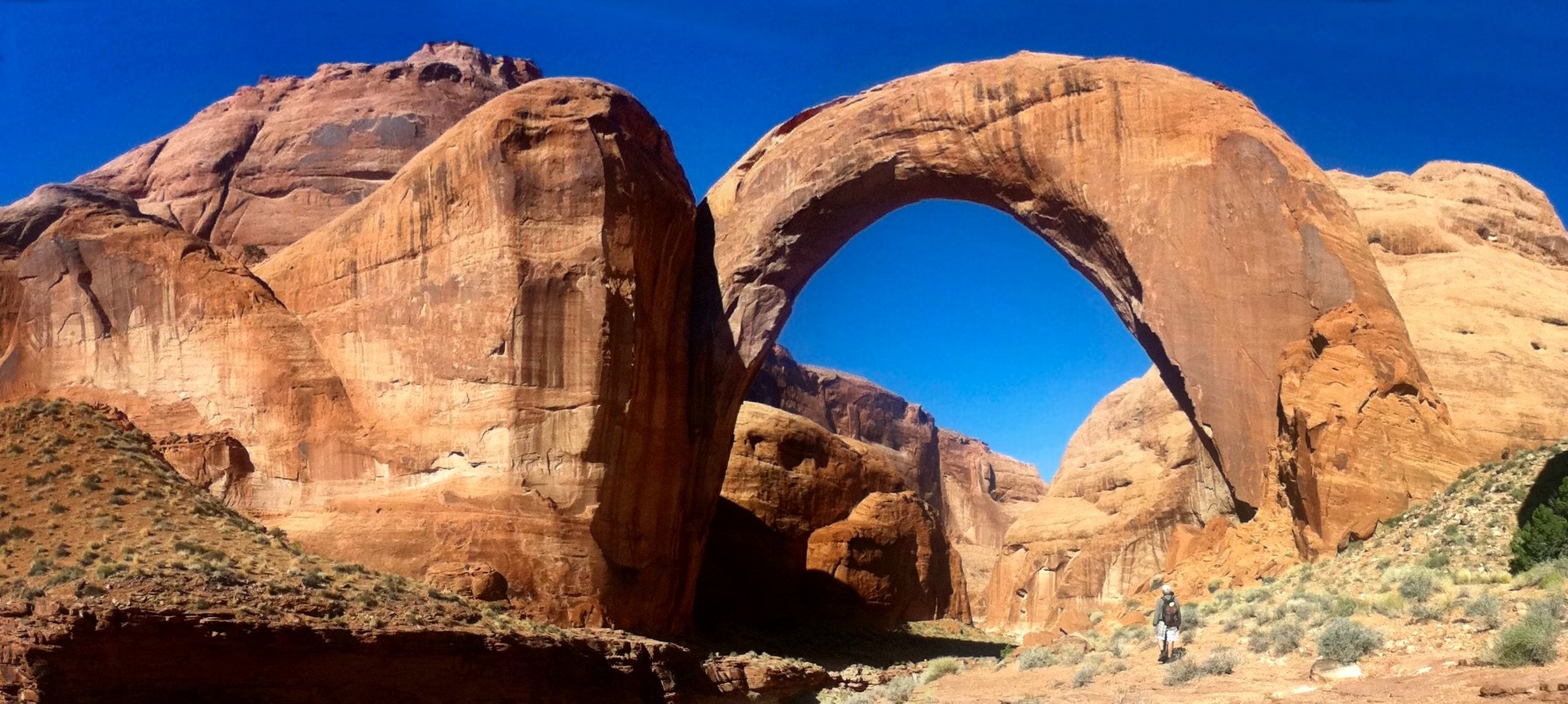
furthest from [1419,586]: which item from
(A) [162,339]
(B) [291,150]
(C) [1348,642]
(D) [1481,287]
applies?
(B) [291,150]

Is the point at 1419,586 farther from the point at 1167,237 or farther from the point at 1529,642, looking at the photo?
the point at 1167,237

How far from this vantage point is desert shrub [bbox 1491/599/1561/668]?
34.2ft

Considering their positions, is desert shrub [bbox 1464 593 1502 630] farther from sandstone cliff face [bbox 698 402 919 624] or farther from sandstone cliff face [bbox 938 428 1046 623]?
sandstone cliff face [bbox 938 428 1046 623]

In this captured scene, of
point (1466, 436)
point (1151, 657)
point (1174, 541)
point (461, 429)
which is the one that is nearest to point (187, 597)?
point (461, 429)

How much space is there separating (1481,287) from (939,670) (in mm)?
14279

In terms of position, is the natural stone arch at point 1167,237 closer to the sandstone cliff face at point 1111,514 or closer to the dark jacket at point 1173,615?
the dark jacket at point 1173,615

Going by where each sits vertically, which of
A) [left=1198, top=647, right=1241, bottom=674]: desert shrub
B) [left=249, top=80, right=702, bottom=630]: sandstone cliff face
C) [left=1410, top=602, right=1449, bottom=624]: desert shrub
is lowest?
[left=1198, top=647, right=1241, bottom=674]: desert shrub

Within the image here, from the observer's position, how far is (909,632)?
35.8 meters

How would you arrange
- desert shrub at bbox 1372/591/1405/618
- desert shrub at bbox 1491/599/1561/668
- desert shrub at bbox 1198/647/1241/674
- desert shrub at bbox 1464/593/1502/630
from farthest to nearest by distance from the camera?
desert shrub at bbox 1372/591/1405/618
desert shrub at bbox 1198/647/1241/674
desert shrub at bbox 1464/593/1502/630
desert shrub at bbox 1491/599/1561/668

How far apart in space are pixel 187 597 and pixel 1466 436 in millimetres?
18151

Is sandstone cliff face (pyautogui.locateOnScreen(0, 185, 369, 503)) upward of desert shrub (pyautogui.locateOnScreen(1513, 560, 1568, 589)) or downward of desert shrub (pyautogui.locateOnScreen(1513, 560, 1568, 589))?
upward

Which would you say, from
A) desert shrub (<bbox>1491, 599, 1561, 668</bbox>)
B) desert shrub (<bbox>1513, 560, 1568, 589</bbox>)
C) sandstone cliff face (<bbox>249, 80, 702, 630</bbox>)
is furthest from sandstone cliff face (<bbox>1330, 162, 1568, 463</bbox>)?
sandstone cliff face (<bbox>249, 80, 702, 630</bbox>)

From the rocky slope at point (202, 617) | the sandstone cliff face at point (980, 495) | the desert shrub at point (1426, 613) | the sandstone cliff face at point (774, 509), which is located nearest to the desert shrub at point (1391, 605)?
the desert shrub at point (1426, 613)

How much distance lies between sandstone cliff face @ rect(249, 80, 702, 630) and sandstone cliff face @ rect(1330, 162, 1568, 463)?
13.4 meters
